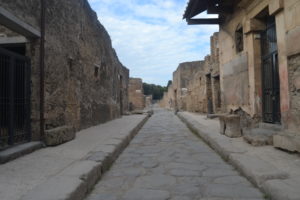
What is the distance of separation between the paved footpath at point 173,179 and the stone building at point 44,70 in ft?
6.02

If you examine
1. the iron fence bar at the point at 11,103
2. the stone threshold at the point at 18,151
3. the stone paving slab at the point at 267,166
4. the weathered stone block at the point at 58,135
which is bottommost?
the stone paving slab at the point at 267,166

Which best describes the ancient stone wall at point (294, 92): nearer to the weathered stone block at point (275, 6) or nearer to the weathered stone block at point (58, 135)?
the weathered stone block at point (275, 6)

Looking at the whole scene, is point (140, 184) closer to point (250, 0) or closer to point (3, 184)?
point (3, 184)

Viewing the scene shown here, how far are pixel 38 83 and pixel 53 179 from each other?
10.2 ft

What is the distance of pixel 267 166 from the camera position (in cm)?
388

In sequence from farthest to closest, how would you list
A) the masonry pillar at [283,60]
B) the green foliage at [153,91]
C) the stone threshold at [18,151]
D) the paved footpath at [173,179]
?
the green foliage at [153,91] < the masonry pillar at [283,60] < the stone threshold at [18,151] < the paved footpath at [173,179]

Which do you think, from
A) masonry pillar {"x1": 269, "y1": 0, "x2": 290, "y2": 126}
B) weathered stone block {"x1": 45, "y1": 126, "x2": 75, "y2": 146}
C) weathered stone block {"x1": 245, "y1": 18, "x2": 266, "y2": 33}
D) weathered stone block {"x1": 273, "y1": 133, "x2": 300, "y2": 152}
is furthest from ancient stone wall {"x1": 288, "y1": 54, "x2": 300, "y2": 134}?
weathered stone block {"x1": 45, "y1": 126, "x2": 75, "y2": 146}

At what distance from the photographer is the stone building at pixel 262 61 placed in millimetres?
5301

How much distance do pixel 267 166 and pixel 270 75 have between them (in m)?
3.61

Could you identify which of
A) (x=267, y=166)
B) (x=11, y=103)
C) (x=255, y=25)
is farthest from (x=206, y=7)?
(x=267, y=166)

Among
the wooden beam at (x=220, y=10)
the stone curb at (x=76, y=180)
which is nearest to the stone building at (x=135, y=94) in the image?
the wooden beam at (x=220, y=10)

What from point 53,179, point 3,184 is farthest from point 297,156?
point 3,184

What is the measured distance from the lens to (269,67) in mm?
7008

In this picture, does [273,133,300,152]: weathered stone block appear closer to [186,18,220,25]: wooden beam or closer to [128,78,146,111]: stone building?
[186,18,220,25]: wooden beam
